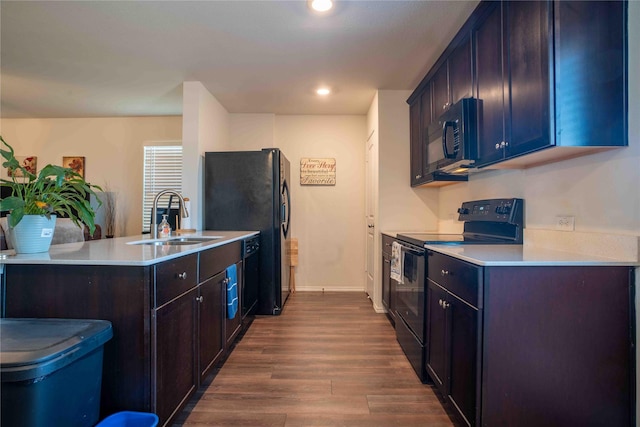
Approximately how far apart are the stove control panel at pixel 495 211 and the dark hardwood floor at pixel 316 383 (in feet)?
3.96

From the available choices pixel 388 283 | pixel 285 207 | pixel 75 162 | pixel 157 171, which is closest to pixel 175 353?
pixel 388 283

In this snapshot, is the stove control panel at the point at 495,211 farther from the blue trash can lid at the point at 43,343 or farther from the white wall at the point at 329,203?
the blue trash can lid at the point at 43,343

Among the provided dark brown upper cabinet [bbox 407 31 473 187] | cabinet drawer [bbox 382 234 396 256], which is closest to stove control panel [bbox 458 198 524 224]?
dark brown upper cabinet [bbox 407 31 473 187]

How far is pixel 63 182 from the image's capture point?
1.51m

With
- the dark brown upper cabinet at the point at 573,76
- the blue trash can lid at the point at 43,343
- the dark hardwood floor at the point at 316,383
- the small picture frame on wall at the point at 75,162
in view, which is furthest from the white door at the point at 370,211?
the small picture frame on wall at the point at 75,162

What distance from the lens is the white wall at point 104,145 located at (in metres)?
4.54

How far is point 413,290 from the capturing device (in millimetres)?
2182

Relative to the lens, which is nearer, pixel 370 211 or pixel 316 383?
pixel 316 383

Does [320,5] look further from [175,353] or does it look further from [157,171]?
[157,171]

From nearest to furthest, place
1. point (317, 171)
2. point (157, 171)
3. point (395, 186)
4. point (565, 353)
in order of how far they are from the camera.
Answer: point (565, 353) → point (395, 186) → point (317, 171) → point (157, 171)

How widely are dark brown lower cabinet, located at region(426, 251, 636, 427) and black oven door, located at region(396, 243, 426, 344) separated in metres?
0.71

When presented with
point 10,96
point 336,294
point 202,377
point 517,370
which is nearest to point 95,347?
point 202,377

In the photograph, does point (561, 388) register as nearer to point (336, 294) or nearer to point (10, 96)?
point (336, 294)

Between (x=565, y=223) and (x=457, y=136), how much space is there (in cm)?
83
